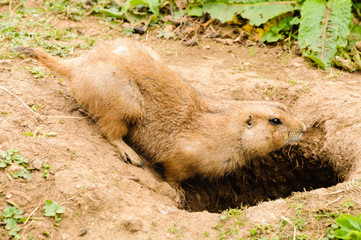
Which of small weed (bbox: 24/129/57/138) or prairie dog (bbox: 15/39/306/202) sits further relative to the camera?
prairie dog (bbox: 15/39/306/202)

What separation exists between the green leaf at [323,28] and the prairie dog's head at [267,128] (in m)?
2.58

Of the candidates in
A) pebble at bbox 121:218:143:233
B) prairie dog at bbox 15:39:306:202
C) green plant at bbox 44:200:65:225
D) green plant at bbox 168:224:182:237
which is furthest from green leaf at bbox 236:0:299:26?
green plant at bbox 44:200:65:225

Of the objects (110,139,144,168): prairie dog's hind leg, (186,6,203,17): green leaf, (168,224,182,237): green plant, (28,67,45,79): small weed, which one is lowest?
(110,139,144,168): prairie dog's hind leg

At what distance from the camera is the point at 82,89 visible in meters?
5.51

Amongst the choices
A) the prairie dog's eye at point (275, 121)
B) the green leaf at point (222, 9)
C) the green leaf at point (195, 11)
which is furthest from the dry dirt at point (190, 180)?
the prairie dog's eye at point (275, 121)

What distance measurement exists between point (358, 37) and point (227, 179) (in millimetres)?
4076

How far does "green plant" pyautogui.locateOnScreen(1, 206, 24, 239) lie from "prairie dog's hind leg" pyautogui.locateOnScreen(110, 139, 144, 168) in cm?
185

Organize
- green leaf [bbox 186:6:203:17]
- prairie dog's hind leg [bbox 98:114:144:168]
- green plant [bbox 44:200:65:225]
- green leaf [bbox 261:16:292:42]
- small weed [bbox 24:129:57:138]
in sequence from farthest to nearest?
1. green leaf [bbox 186:6:203:17]
2. green leaf [bbox 261:16:292:42]
3. prairie dog's hind leg [bbox 98:114:144:168]
4. small weed [bbox 24:129:57:138]
5. green plant [bbox 44:200:65:225]

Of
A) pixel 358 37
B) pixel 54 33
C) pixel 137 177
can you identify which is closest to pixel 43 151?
pixel 137 177

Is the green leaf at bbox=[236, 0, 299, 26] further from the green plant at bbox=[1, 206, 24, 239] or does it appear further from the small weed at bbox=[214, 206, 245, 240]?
the green plant at bbox=[1, 206, 24, 239]

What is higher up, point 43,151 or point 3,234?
point 43,151

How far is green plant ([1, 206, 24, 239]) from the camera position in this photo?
3.80 m

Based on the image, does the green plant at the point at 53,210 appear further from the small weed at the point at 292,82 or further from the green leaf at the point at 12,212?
the small weed at the point at 292,82

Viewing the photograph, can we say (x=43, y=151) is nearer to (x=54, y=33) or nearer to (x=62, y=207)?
(x=62, y=207)
